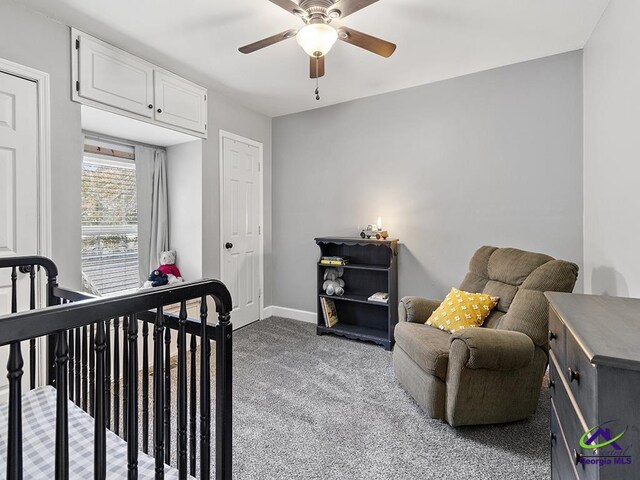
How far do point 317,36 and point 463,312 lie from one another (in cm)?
200

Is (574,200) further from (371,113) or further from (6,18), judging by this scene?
(6,18)

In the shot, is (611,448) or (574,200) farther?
(574,200)

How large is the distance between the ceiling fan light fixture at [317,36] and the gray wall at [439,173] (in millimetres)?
1697

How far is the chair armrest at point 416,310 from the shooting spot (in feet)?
8.30

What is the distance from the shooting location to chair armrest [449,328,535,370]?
1.76 meters

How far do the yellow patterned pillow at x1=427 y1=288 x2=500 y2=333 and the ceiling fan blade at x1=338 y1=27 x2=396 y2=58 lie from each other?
1740 mm

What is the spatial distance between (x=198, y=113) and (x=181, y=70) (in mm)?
401

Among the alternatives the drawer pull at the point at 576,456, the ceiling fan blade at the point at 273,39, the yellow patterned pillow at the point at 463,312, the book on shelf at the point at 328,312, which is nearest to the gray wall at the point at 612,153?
the yellow patterned pillow at the point at 463,312

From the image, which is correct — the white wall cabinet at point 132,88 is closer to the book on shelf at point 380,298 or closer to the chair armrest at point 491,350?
the book on shelf at point 380,298

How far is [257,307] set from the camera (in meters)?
4.04

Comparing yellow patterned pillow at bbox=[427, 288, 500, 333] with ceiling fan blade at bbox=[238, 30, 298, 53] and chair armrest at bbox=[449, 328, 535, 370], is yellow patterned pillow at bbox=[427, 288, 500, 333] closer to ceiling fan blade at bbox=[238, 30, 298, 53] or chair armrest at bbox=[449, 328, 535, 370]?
chair armrest at bbox=[449, 328, 535, 370]

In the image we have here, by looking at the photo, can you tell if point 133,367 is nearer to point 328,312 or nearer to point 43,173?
point 43,173

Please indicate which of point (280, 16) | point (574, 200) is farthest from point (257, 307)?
point (574, 200)

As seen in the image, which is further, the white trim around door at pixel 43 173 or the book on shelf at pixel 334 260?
the book on shelf at pixel 334 260
